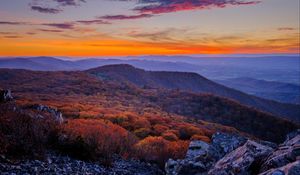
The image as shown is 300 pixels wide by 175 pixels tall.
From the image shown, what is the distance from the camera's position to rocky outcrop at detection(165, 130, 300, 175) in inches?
447

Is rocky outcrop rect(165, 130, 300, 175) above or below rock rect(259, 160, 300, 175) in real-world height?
below

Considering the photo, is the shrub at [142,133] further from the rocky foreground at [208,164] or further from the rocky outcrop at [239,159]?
the rocky foreground at [208,164]

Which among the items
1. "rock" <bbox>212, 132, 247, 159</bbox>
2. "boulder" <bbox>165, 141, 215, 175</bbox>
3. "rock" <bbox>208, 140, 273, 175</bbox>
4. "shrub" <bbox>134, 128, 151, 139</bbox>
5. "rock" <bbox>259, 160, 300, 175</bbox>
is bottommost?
"shrub" <bbox>134, 128, 151, 139</bbox>

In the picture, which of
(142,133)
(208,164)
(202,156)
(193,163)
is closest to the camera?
(193,163)

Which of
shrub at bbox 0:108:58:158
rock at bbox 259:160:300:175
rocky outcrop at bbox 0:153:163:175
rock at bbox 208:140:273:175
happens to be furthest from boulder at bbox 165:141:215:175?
rock at bbox 259:160:300:175

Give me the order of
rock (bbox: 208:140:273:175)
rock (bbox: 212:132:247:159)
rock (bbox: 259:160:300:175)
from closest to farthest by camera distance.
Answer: rock (bbox: 259:160:300:175), rock (bbox: 208:140:273:175), rock (bbox: 212:132:247:159)

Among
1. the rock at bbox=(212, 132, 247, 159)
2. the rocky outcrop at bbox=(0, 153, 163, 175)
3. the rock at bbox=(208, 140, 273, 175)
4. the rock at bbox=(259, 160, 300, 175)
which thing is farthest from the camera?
the rock at bbox=(212, 132, 247, 159)

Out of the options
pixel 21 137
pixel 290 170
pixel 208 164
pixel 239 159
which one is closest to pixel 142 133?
pixel 208 164

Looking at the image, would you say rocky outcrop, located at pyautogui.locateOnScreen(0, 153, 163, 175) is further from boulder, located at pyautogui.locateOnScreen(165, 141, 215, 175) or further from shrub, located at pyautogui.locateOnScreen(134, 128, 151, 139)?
shrub, located at pyautogui.locateOnScreen(134, 128, 151, 139)

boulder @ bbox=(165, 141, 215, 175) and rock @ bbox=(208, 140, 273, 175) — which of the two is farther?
boulder @ bbox=(165, 141, 215, 175)

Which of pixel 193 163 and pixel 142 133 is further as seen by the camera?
pixel 142 133

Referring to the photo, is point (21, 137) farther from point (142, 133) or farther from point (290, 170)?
point (142, 133)

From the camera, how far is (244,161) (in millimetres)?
12758

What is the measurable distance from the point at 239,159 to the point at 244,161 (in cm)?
42
